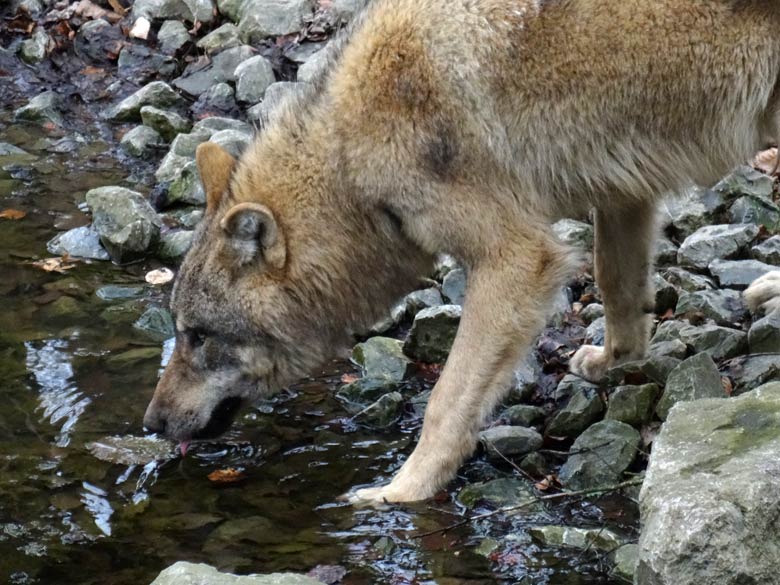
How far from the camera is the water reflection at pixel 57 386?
20.4ft

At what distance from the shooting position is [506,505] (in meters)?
5.28

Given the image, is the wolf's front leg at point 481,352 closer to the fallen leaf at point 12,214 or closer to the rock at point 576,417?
the rock at point 576,417

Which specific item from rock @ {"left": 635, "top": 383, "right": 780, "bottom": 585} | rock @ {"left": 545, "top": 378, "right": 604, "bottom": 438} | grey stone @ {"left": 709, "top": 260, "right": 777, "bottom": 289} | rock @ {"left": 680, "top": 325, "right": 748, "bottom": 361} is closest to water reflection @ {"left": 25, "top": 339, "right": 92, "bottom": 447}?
rock @ {"left": 545, "top": 378, "right": 604, "bottom": 438}

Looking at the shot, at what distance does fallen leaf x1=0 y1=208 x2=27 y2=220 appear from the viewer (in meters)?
8.82

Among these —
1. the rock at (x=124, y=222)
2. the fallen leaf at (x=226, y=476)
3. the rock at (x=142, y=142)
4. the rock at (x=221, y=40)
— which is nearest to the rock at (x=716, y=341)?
the fallen leaf at (x=226, y=476)

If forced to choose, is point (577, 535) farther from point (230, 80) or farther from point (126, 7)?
point (126, 7)

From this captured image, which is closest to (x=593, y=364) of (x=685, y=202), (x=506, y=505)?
(x=506, y=505)

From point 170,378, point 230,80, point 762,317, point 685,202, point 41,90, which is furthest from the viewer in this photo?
point 41,90

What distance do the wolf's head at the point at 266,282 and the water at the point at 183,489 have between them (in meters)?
0.37

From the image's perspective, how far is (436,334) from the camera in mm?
6723

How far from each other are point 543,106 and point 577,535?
6.04ft

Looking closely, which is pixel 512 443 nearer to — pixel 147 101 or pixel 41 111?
pixel 147 101

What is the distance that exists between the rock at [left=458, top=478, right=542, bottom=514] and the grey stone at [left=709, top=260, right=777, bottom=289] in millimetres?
2322

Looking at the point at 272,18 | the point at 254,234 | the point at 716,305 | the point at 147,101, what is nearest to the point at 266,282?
the point at 254,234
